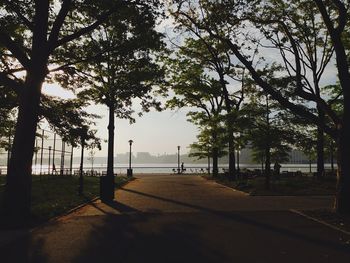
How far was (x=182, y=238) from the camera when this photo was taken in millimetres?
10938

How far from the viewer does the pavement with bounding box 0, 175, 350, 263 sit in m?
8.98

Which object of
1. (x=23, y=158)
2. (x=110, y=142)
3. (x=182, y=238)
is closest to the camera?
(x=182, y=238)

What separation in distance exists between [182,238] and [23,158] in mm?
6425

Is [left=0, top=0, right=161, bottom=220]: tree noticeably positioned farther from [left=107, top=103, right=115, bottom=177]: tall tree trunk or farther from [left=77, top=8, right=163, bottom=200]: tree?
[left=107, top=103, right=115, bottom=177]: tall tree trunk

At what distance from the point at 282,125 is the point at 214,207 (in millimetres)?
11008

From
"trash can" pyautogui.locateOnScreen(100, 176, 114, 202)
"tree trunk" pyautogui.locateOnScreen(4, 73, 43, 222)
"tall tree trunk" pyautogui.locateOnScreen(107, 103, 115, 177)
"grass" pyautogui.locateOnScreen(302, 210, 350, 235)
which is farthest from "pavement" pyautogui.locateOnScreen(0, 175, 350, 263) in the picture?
"tall tree trunk" pyautogui.locateOnScreen(107, 103, 115, 177)

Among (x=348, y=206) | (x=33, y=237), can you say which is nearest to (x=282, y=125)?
(x=348, y=206)

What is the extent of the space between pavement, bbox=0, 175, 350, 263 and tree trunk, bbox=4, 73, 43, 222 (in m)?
1.40

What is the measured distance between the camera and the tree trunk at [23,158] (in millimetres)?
14164

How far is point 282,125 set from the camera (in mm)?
27203

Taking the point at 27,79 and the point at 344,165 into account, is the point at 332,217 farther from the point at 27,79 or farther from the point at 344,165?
the point at 27,79

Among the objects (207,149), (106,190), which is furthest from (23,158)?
(207,149)

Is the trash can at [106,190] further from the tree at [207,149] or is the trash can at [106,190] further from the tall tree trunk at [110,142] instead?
the tree at [207,149]

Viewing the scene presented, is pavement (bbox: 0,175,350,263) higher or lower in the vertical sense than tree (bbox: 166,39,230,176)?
lower
